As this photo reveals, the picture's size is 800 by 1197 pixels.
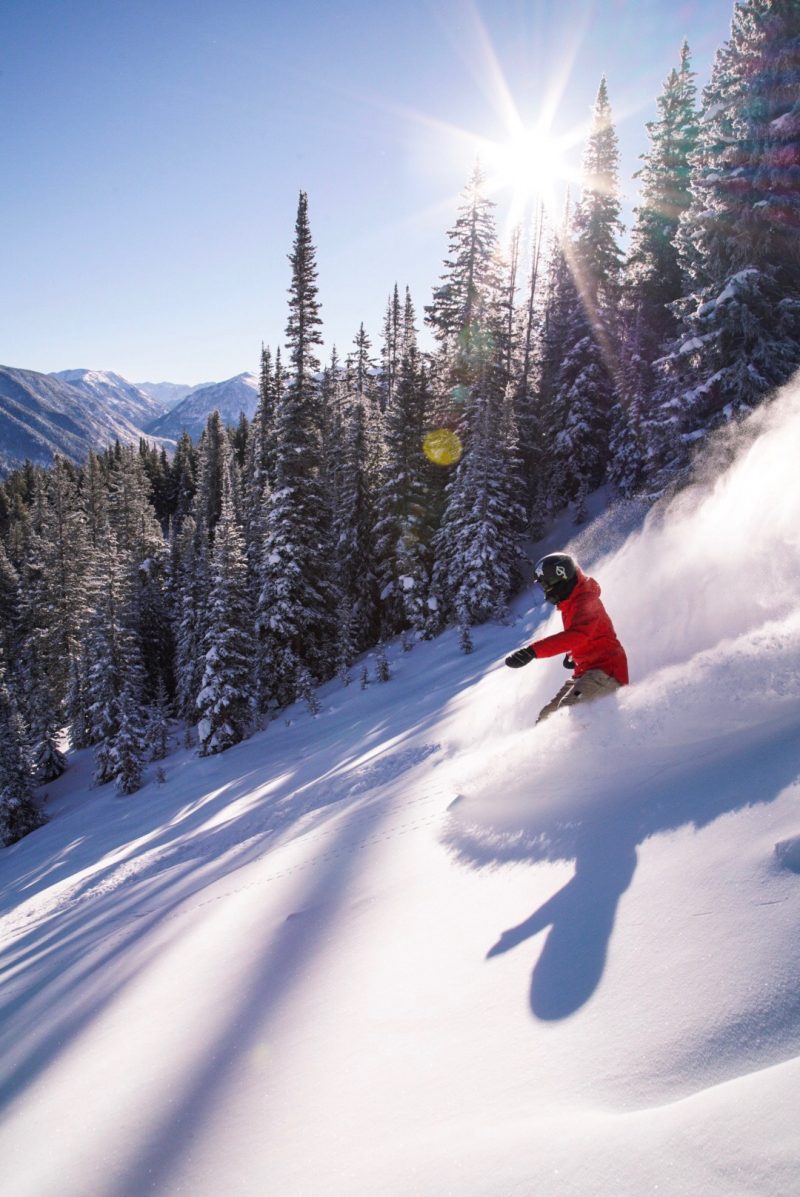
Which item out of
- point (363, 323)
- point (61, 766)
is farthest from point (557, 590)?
point (363, 323)

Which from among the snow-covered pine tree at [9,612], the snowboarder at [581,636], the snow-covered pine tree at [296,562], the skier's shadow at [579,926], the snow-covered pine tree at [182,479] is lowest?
the skier's shadow at [579,926]

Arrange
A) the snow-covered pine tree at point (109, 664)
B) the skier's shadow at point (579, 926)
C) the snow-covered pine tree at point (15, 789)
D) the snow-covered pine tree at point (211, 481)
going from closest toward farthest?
1. the skier's shadow at point (579, 926)
2. the snow-covered pine tree at point (15, 789)
3. the snow-covered pine tree at point (109, 664)
4. the snow-covered pine tree at point (211, 481)

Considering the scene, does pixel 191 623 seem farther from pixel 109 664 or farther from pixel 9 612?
pixel 9 612

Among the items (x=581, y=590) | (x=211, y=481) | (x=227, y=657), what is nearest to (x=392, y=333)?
(x=211, y=481)

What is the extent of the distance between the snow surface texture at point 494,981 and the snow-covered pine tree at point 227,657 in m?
15.9

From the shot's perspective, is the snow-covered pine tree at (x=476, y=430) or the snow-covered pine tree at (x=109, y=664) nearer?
the snow-covered pine tree at (x=476, y=430)

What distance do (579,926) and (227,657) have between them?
23214mm

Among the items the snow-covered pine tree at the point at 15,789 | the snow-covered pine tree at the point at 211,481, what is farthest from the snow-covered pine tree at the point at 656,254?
the snow-covered pine tree at the point at 211,481

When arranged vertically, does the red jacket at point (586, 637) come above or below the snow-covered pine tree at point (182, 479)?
below

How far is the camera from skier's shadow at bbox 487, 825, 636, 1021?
9.14 ft

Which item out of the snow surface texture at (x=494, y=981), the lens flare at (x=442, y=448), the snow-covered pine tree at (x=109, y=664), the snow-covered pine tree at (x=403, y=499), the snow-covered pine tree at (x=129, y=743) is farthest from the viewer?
the snow-covered pine tree at (x=109, y=664)

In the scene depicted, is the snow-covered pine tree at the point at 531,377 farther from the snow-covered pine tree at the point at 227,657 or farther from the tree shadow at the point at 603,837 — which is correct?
the tree shadow at the point at 603,837

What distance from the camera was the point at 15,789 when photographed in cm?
2752

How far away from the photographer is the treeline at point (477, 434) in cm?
1767
